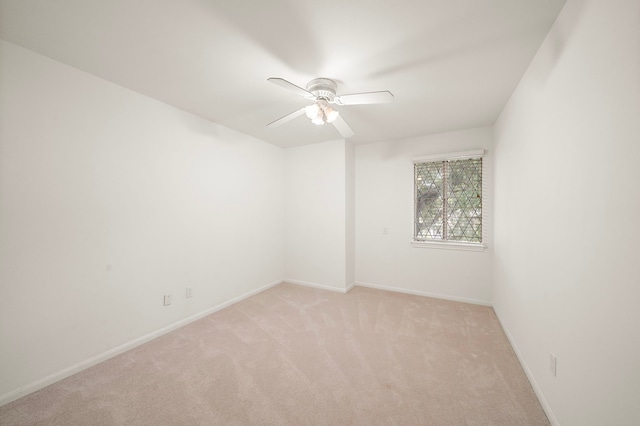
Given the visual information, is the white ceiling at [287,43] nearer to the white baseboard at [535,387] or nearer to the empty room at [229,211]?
the empty room at [229,211]

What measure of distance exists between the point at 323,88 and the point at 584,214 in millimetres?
1856

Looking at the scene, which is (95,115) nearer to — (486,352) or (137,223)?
(137,223)

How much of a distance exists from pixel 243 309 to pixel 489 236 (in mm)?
3393

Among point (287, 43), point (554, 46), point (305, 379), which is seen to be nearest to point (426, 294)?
point (305, 379)

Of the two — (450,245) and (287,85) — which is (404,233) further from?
(287,85)

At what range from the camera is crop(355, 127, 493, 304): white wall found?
10.8 feet

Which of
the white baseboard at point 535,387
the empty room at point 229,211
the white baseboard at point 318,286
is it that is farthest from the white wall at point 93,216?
the white baseboard at point 535,387

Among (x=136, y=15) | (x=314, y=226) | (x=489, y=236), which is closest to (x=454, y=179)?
(x=489, y=236)

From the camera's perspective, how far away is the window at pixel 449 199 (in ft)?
11.1

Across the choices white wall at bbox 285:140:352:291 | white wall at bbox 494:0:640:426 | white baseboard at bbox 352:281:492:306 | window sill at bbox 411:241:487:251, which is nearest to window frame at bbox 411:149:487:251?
window sill at bbox 411:241:487:251

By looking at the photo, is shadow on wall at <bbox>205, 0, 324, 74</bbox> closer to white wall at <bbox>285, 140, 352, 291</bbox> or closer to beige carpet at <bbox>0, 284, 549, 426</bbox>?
white wall at <bbox>285, 140, 352, 291</bbox>

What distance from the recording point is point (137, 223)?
93.3 inches

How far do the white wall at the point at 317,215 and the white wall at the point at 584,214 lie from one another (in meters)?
2.29

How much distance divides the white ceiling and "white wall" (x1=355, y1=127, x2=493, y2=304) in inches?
47.4
